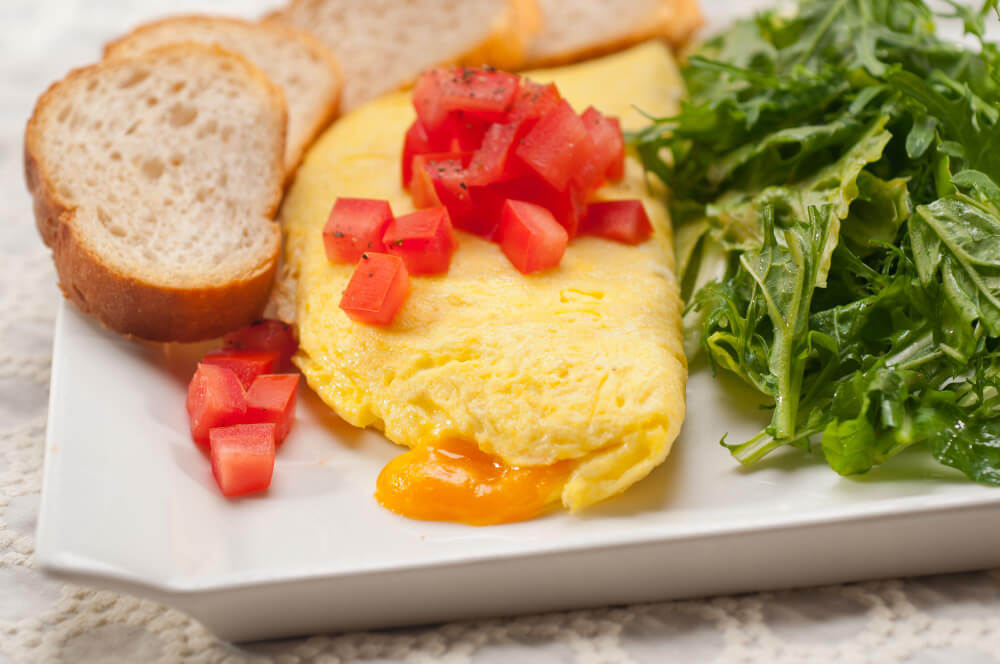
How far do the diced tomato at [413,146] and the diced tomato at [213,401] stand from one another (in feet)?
3.06

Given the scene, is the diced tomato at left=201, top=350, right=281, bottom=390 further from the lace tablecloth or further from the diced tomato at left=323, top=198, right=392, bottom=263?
the lace tablecloth

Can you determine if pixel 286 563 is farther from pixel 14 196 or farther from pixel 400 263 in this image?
pixel 14 196

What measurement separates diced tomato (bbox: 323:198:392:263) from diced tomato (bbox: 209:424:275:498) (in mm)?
632

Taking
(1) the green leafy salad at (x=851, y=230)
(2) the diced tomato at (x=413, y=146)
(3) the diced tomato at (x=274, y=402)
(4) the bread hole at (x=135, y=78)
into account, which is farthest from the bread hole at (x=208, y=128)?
(1) the green leafy salad at (x=851, y=230)

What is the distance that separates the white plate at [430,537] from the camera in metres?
1.95

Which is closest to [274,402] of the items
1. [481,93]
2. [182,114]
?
[481,93]

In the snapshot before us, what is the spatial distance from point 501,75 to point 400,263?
0.85 metres

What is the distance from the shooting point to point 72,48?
542 centimetres

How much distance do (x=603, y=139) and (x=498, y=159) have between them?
17.3 inches

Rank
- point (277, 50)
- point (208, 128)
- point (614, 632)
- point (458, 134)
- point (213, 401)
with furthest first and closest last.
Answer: point (277, 50), point (208, 128), point (458, 134), point (213, 401), point (614, 632)

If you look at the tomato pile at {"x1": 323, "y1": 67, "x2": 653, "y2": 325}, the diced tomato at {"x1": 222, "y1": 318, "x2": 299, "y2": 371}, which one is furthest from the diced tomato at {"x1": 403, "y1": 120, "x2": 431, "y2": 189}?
the diced tomato at {"x1": 222, "y1": 318, "x2": 299, "y2": 371}

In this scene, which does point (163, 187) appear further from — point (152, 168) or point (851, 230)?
point (851, 230)

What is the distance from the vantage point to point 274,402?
253cm

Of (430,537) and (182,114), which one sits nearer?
(430,537)
